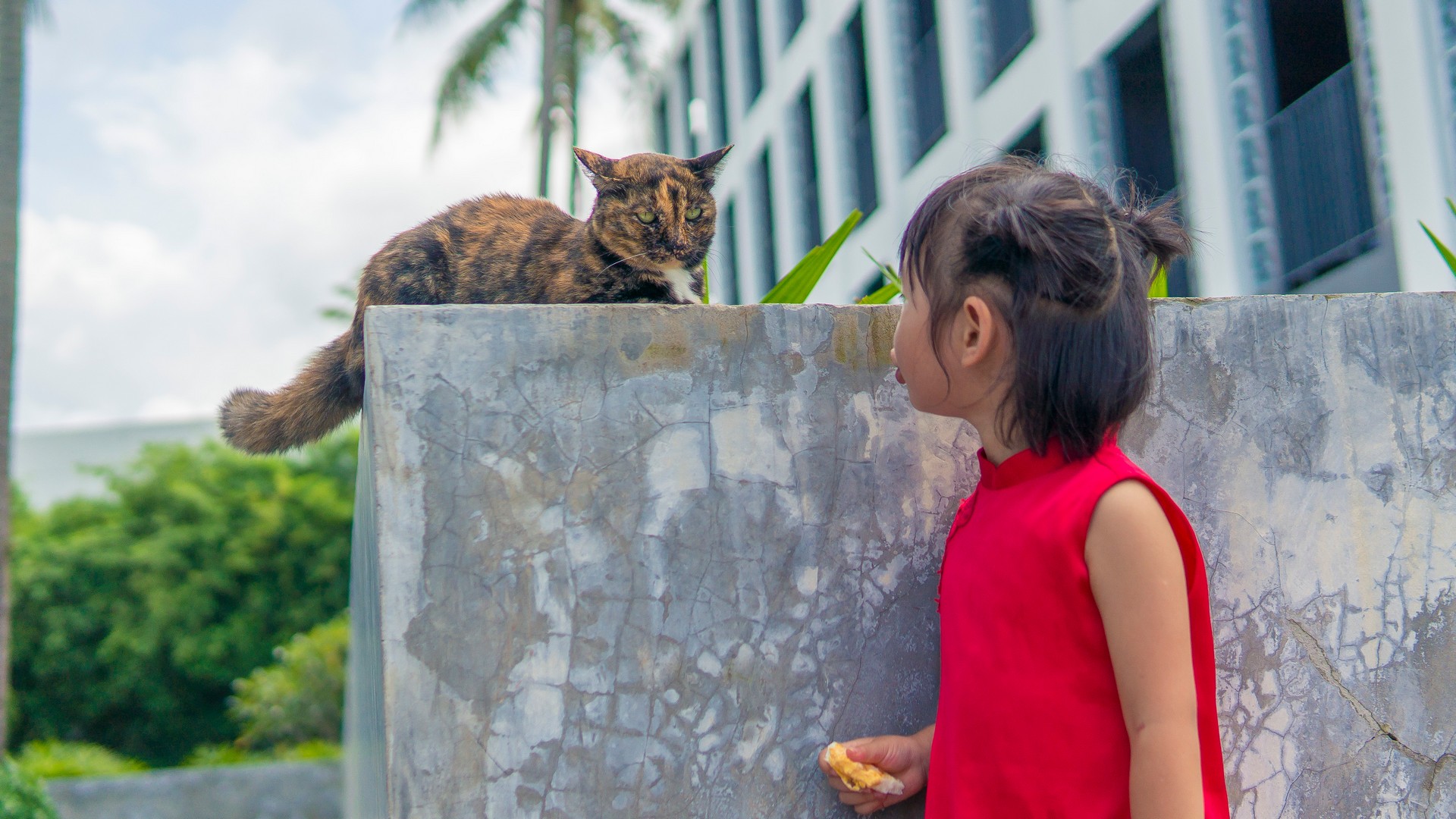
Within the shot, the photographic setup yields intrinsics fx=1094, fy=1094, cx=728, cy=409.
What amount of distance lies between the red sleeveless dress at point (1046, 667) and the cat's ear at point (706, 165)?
5.12 ft

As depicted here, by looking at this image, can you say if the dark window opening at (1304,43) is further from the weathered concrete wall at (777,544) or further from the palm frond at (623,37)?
the palm frond at (623,37)

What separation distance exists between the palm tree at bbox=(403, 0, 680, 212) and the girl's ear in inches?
462

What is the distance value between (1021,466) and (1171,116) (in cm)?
670

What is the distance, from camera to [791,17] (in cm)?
1301

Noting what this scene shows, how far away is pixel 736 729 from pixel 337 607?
1653 centimetres

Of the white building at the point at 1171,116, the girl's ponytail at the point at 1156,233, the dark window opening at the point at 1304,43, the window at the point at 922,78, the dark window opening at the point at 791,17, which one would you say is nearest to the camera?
the girl's ponytail at the point at 1156,233

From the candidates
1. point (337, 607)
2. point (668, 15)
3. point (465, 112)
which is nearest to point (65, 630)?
point (337, 607)

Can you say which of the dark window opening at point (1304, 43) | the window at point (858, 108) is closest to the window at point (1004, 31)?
the dark window opening at point (1304, 43)

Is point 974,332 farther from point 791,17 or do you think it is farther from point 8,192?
point 791,17

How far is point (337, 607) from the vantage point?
1666 centimetres

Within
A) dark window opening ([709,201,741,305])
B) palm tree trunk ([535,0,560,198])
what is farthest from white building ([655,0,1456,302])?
palm tree trunk ([535,0,560,198])

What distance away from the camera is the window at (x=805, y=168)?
41.9 feet

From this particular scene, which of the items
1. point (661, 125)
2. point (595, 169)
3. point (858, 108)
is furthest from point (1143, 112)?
Answer: point (661, 125)

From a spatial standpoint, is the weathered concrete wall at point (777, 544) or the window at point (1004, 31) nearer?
the weathered concrete wall at point (777, 544)
